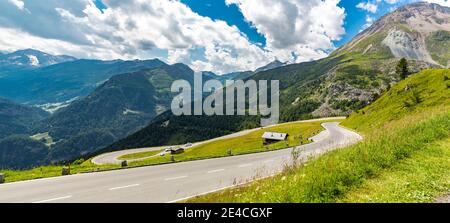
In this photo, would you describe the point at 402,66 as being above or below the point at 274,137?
above

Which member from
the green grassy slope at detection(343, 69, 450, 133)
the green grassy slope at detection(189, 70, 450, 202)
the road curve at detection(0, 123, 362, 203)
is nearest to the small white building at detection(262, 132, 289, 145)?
the green grassy slope at detection(343, 69, 450, 133)

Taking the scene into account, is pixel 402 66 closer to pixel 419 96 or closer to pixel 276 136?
pixel 276 136

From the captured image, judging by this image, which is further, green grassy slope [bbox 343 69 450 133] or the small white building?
the small white building

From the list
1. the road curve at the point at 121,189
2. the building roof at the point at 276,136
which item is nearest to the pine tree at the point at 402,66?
the building roof at the point at 276,136

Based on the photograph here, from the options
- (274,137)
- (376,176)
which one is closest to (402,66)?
(274,137)

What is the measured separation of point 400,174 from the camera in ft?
29.3

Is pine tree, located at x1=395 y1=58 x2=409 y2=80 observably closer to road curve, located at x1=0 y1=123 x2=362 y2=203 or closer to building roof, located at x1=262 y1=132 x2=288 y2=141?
building roof, located at x1=262 y1=132 x2=288 y2=141

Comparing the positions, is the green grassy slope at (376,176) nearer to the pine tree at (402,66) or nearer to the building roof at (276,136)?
the building roof at (276,136)

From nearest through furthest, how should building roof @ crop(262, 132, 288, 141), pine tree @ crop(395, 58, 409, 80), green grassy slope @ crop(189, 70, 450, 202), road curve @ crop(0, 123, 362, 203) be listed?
green grassy slope @ crop(189, 70, 450, 202), road curve @ crop(0, 123, 362, 203), building roof @ crop(262, 132, 288, 141), pine tree @ crop(395, 58, 409, 80)
